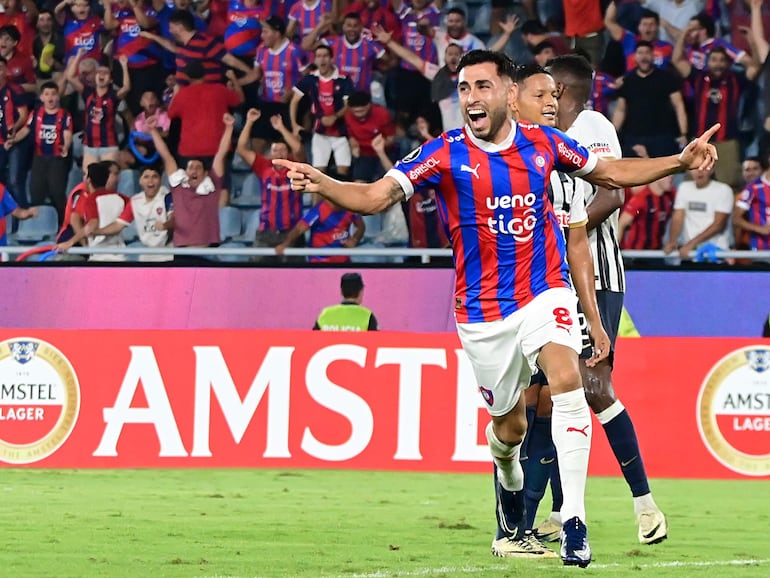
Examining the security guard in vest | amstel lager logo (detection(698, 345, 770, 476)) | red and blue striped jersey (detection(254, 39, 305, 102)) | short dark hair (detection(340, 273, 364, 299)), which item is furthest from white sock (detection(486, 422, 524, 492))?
red and blue striped jersey (detection(254, 39, 305, 102))

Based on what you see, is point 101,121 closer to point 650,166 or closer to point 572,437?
point 650,166

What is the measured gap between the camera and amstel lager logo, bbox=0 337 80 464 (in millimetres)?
11250

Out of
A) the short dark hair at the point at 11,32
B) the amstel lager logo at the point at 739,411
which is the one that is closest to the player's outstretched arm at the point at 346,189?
the amstel lager logo at the point at 739,411

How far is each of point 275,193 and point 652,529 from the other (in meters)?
8.42

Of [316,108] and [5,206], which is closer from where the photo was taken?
[316,108]

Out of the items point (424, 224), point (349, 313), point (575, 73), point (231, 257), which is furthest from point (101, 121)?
point (575, 73)

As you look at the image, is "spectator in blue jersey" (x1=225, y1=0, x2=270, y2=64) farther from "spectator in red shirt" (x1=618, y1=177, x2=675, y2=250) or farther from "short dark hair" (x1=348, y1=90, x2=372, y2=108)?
"spectator in red shirt" (x1=618, y1=177, x2=675, y2=250)

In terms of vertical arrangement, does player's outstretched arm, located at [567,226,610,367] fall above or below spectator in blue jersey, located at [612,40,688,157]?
below

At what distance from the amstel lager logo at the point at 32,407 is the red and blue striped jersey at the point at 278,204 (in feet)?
12.4

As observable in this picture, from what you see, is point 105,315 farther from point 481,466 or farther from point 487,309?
point 487,309

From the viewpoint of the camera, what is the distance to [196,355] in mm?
11422

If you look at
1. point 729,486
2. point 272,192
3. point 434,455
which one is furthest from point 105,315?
point 729,486

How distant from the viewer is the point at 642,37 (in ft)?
47.4

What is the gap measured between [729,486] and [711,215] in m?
3.47
